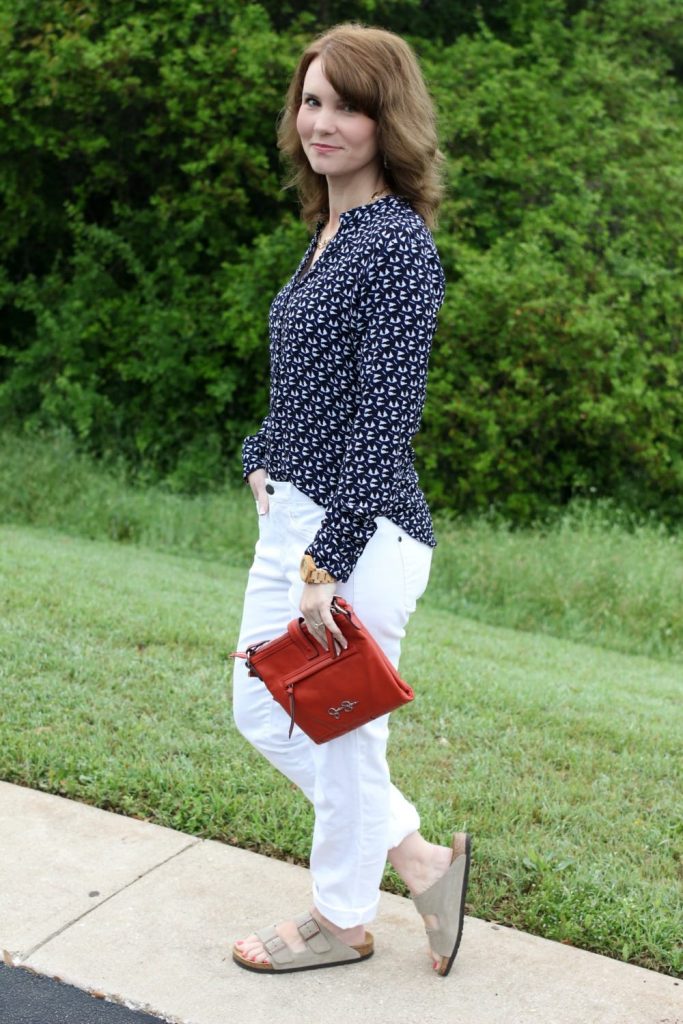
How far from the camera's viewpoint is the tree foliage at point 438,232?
37.3ft

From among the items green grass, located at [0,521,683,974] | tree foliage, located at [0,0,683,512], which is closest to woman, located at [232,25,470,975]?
green grass, located at [0,521,683,974]

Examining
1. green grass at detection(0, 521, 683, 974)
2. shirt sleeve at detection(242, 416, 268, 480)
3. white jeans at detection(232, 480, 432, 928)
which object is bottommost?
green grass at detection(0, 521, 683, 974)

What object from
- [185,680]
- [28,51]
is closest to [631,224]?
[28,51]

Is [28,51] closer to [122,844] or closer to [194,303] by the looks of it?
[194,303]

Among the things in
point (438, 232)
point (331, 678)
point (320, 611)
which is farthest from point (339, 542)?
point (438, 232)

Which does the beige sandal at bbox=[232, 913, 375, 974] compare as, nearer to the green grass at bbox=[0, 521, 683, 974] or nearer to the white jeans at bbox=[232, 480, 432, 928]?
the white jeans at bbox=[232, 480, 432, 928]

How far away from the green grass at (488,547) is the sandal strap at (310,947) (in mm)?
5264

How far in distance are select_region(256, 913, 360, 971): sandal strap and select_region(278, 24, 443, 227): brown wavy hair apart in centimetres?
174

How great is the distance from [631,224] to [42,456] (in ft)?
20.5

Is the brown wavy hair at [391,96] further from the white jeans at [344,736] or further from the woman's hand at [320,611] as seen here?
the woman's hand at [320,611]

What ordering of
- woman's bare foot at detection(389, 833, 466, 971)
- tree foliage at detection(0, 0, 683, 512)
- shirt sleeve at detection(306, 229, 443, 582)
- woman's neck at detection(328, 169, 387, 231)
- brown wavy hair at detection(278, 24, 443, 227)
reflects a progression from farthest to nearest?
tree foliage at detection(0, 0, 683, 512) < woman's bare foot at detection(389, 833, 466, 971) < woman's neck at detection(328, 169, 387, 231) < brown wavy hair at detection(278, 24, 443, 227) < shirt sleeve at detection(306, 229, 443, 582)

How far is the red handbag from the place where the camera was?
2.61 meters

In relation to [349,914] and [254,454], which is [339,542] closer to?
[254,454]

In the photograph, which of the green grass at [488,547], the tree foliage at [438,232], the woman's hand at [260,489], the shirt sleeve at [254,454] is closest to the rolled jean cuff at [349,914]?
the woman's hand at [260,489]
